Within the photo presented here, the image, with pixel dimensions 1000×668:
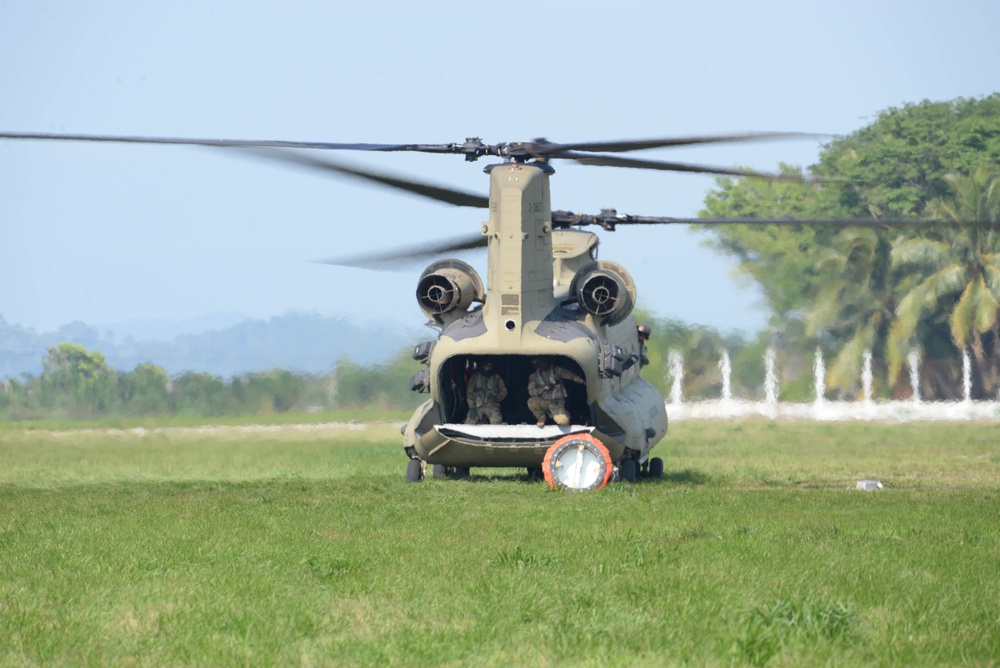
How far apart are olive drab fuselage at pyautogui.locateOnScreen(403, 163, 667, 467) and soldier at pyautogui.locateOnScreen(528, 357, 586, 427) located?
18cm

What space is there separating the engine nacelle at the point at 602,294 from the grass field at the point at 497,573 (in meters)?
2.63

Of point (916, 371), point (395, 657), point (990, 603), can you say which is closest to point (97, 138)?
point (395, 657)

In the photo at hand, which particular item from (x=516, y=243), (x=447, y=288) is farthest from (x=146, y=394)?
(x=516, y=243)

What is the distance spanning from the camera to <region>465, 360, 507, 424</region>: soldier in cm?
2303

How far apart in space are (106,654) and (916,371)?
49398 millimetres

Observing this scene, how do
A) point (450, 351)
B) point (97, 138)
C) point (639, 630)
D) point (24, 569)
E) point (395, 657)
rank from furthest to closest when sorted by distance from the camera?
point (450, 351)
point (97, 138)
point (24, 569)
point (639, 630)
point (395, 657)

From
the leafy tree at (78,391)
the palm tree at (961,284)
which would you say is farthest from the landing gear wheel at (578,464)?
the palm tree at (961,284)

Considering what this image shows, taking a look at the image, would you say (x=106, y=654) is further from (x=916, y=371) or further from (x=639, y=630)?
(x=916, y=371)

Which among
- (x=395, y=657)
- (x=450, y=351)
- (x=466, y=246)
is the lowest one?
(x=395, y=657)

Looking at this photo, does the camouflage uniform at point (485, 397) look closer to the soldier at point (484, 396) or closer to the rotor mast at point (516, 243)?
the soldier at point (484, 396)

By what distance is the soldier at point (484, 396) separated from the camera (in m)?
23.0

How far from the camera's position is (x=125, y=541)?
561 inches

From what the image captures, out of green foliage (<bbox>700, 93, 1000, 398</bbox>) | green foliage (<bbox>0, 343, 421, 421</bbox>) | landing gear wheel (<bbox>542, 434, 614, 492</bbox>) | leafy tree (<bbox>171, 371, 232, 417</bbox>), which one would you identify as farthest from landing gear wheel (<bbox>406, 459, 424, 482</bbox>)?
green foliage (<bbox>700, 93, 1000, 398</bbox>)

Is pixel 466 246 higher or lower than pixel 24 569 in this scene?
higher
